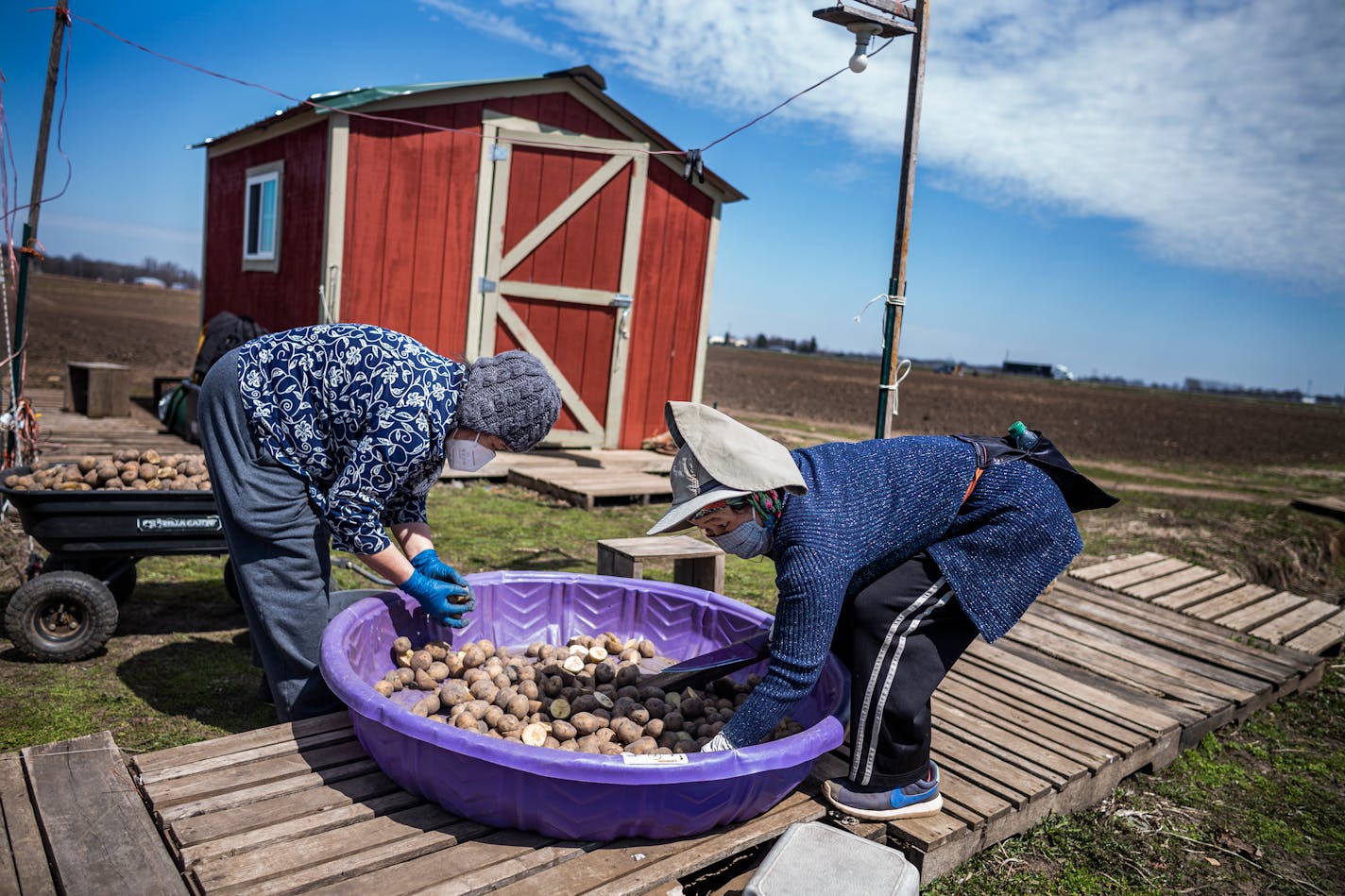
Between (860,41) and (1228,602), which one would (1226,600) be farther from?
(860,41)

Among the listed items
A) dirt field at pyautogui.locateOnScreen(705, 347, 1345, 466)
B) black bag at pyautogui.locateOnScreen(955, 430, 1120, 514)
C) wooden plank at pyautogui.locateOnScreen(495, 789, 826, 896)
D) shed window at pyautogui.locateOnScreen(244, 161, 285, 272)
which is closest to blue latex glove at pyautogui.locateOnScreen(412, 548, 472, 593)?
wooden plank at pyautogui.locateOnScreen(495, 789, 826, 896)

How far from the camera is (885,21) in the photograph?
14.3ft

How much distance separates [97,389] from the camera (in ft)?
30.3

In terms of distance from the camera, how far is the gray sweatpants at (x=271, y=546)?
9.21ft

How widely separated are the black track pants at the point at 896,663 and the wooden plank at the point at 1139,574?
3.66m

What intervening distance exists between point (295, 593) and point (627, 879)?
142 cm

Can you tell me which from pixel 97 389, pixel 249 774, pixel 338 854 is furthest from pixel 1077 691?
pixel 97 389

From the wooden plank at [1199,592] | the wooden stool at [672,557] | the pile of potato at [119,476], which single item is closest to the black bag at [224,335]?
the pile of potato at [119,476]

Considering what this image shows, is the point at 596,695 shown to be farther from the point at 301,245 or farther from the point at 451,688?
the point at 301,245

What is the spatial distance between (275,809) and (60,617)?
2081mm

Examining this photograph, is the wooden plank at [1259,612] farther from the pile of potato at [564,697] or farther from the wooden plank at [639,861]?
the wooden plank at [639,861]

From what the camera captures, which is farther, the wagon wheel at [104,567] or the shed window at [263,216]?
the shed window at [263,216]

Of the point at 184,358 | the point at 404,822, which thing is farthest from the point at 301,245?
the point at 184,358

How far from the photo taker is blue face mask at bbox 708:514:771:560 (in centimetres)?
247
